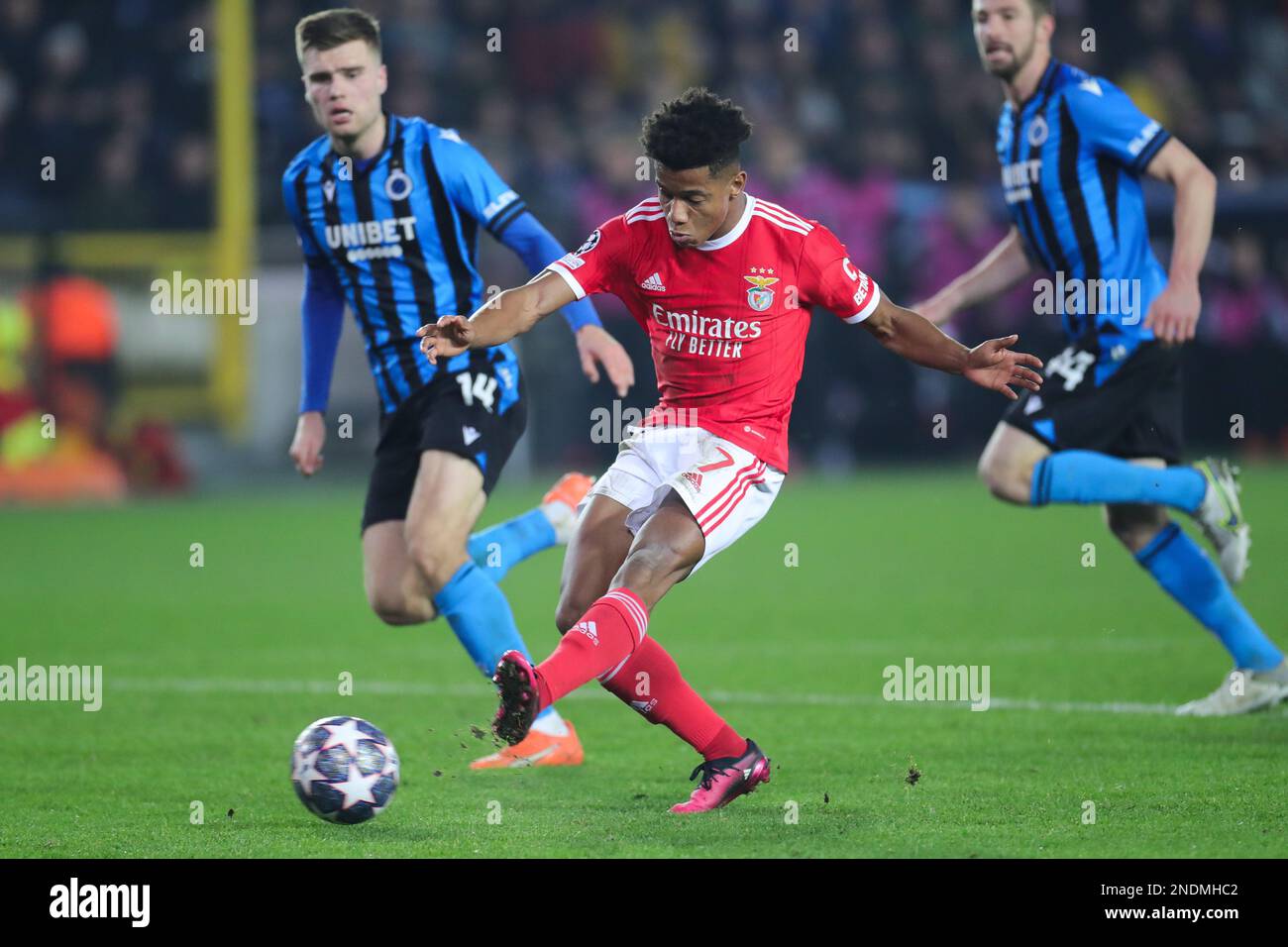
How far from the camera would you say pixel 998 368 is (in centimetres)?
480

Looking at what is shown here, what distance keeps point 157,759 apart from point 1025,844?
2.84 m

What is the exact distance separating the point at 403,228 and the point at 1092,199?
2425 millimetres

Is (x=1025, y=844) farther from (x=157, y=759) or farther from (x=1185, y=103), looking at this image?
(x=1185, y=103)

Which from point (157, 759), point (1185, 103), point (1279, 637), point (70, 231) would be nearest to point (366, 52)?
point (157, 759)

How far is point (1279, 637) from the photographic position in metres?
7.74

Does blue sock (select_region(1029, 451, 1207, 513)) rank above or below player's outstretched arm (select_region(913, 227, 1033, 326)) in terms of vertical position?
below

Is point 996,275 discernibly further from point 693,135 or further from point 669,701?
point 669,701

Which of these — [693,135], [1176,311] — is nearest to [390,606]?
[693,135]

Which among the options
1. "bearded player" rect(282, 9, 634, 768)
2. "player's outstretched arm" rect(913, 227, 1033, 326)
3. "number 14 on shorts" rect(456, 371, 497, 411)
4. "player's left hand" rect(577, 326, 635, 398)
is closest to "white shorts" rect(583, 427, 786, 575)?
"player's left hand" rect(577, 326, 635, 398)

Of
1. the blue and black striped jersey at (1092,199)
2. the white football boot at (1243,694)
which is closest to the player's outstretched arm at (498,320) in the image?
the blue and black striped jersey at (1092,199)

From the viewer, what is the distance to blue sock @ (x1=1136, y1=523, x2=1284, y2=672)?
6.30m

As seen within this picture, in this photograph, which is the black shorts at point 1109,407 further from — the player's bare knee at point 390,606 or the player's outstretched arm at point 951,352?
the player's bare knee at point 390,606

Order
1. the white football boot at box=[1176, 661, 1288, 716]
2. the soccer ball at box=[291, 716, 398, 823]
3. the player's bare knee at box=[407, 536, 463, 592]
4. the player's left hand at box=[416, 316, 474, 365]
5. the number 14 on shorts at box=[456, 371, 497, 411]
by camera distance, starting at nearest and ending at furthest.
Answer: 1. the player's left hand at box=[416, 316, 474, 365]
2. the soccer ball at box=[291, 716, 398, 823]
3. the player's bare knee at box=[407, 536, 463, 592]
4. the number 14 on shorts at box=[456, 371, 497, 411]
5. the white football boot at box=[1176, 661, 1288, 716]

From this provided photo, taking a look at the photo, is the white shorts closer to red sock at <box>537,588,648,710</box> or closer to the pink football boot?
red sock at <box>537,588,648,710</box>
